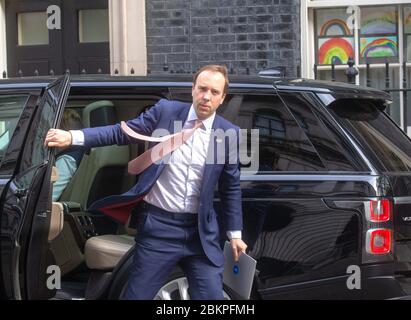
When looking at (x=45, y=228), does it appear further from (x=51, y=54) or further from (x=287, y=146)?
(x=51, y=54)

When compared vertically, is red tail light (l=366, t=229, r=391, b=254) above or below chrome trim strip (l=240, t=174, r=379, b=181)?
below

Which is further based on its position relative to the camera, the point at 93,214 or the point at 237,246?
the point at 93,214

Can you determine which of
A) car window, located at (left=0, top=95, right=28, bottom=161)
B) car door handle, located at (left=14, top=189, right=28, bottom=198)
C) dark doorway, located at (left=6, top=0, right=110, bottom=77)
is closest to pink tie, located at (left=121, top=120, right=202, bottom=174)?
car door handle, located at (left=14, top=189, right=28, bottom=198)

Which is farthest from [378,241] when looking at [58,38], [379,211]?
[58,38]

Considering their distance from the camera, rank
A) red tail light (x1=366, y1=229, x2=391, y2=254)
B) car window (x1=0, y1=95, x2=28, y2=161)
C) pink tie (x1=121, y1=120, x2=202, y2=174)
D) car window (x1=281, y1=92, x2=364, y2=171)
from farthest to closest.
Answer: car window (x1=0, y1=95, x2=28, y2=161) → car window (x1=281, y1=92, x2=364, y2=171) → red tail light (x1=366, y1=229, x2=391, y2=254) → pink tie (x1=121, y1=120, x2=202, y2=174)

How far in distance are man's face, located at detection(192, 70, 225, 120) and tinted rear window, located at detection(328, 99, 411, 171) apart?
837 mm

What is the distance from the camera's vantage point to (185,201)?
12.0ft

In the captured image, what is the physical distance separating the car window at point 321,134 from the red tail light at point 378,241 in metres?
0.37

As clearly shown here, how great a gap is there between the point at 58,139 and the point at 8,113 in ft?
2.80

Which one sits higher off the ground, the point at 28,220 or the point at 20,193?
the point at 20,193

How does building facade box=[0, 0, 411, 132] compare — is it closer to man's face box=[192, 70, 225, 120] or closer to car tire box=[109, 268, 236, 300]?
car tire box=[109, 268, 236, 300]

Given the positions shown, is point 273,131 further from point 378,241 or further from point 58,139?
point 58,139

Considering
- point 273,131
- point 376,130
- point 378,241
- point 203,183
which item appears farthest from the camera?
point 376,130

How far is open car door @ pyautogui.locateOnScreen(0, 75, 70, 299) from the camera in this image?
351 centimetres
